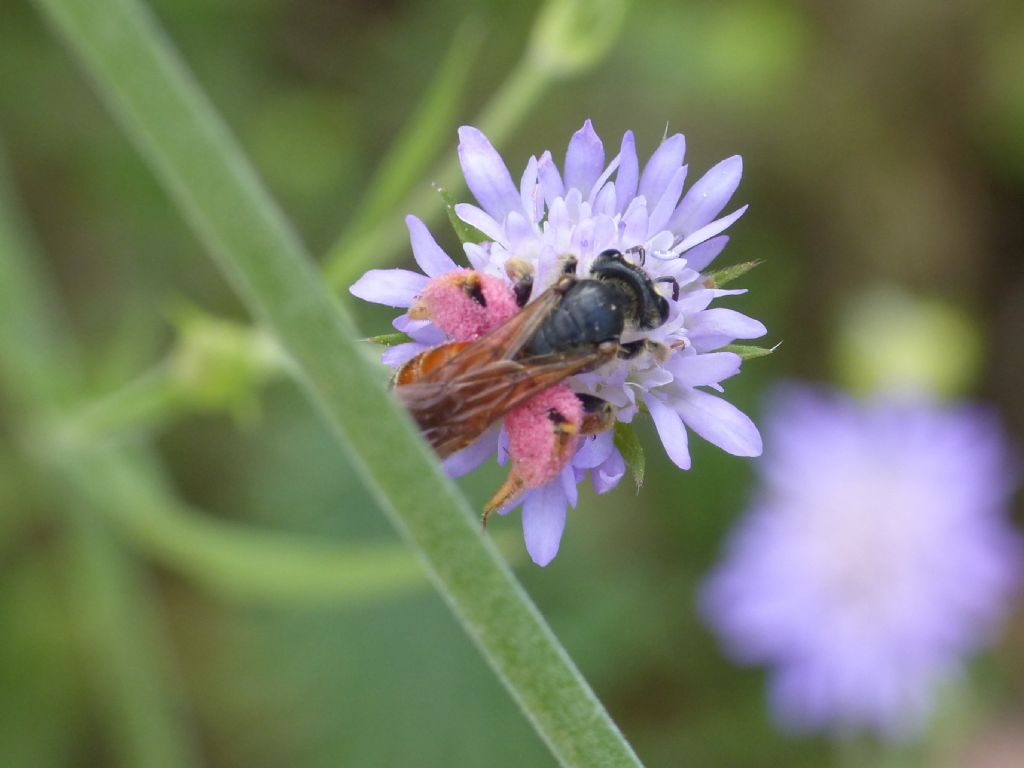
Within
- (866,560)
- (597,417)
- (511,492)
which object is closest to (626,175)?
(597,417)

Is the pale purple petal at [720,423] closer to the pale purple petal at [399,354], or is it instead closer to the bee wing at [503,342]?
the bee wing at [503,342]

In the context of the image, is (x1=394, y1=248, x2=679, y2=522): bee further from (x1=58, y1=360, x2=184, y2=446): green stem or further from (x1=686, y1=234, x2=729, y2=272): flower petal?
(x1=58, y1=360, x2=184, y2=446): green stem

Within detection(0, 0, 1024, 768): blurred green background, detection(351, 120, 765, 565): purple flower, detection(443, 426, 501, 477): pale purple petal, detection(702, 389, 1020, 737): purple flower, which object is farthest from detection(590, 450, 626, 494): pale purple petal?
detection(702, 389, 1020, 737): purple flower

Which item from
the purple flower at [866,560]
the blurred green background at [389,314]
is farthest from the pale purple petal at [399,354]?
the purple flower at [866,560]

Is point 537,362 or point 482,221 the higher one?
point 482,221

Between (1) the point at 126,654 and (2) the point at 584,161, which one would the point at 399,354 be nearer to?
(2) the point at 584,161

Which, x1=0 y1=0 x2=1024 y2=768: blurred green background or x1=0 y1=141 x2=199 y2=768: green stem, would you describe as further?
x1=0 y1=0 x2=1024 y2=768: blurred green background
